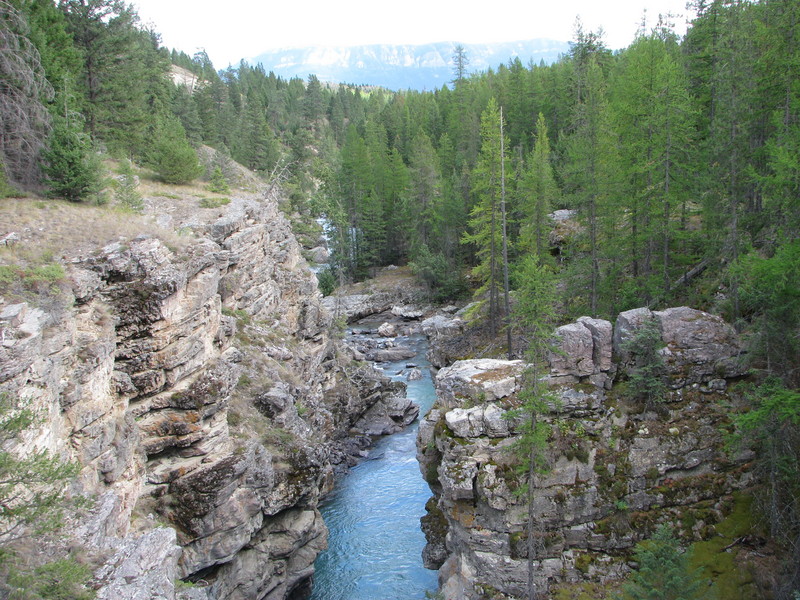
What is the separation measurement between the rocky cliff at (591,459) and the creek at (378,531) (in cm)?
349

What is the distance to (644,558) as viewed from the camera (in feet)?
43.5

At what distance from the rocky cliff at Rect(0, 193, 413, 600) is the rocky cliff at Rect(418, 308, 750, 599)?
6395 mm

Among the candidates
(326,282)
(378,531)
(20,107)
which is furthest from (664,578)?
(326,282)

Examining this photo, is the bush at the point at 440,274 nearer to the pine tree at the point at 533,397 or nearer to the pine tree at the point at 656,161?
the pine tree at the point at 656,161

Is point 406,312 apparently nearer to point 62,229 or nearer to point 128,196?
point 128,196

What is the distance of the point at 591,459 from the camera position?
18.2 meters

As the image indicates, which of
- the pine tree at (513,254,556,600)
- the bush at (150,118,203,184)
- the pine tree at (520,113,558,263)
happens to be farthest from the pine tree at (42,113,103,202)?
the pine tree at (520,113,558,263)

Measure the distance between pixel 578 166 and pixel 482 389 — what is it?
1310 cm

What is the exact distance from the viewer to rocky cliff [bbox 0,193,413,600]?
12.9 m

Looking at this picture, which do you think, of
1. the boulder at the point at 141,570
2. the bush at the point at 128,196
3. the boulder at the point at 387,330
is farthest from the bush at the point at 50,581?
the boulder at the point at 387,330

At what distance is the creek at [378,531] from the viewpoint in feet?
72.5

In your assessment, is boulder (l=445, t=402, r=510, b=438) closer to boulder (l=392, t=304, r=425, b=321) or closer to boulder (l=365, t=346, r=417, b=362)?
boulder (l=365, t=346, r=417, b=362)

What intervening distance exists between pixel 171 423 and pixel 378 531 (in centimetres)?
1211

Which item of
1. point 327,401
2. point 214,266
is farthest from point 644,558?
point 327,401
